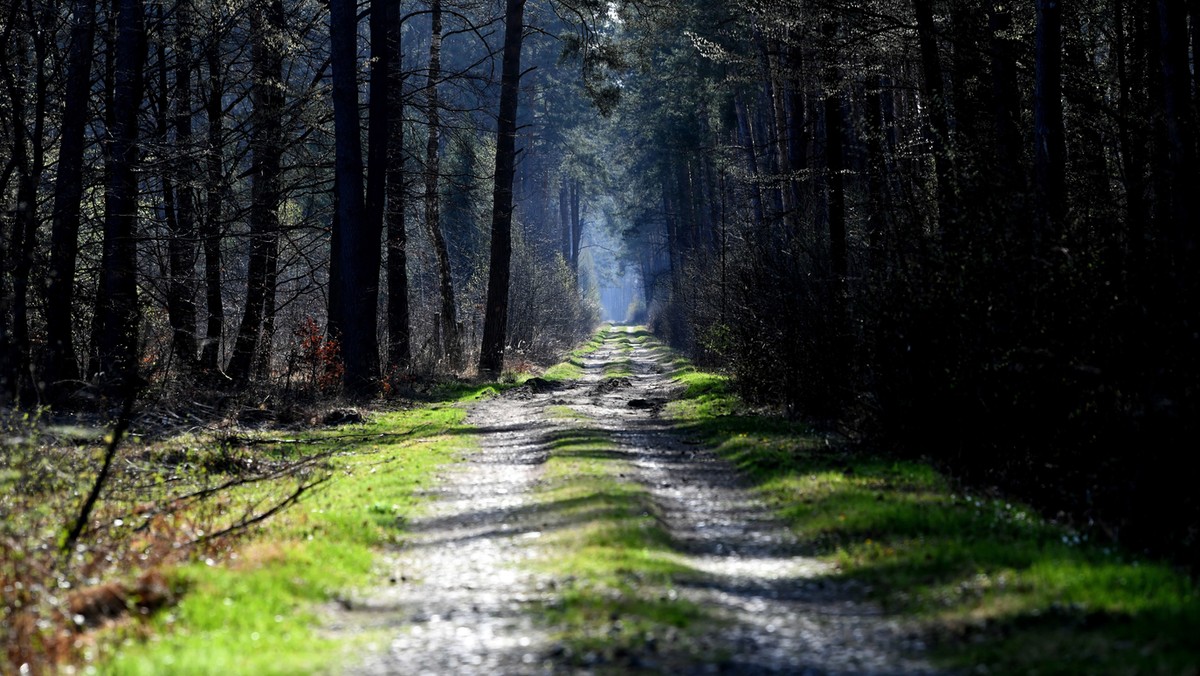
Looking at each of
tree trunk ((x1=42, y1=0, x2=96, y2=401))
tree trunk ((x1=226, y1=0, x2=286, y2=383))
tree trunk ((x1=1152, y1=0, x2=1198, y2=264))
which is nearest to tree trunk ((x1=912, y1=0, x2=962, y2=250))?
tree trunk ((x1=1152, y1=0, x2=1198, y2=264))

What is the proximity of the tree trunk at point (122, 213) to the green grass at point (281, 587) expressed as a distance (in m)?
7.01

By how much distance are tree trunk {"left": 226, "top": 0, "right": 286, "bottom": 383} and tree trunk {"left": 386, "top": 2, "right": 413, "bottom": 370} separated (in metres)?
3.11

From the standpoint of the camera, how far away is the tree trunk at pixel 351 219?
22.4 meters

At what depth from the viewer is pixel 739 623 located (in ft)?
21.5

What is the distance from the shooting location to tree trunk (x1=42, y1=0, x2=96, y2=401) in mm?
17406

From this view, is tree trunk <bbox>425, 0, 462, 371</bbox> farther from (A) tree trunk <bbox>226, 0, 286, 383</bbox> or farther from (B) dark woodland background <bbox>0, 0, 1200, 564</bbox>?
(A) tree trunk <bbox>226, 0, 286, 383</bbox>

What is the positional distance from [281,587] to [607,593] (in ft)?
6.73

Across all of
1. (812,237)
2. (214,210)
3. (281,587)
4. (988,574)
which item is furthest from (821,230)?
(281,587)

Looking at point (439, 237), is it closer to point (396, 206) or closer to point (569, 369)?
point (396, 206)

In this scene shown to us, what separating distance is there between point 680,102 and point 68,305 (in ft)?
108

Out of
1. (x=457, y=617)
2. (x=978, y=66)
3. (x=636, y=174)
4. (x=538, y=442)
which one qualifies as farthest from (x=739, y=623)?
(x=636, y=174)

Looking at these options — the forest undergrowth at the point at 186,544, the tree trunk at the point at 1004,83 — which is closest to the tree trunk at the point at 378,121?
the forest undergrowth at the point at 186,544

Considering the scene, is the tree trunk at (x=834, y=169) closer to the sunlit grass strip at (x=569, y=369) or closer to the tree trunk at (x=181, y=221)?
the tree trunk at (x=181, y=221)

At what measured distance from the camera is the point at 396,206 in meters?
27.2
